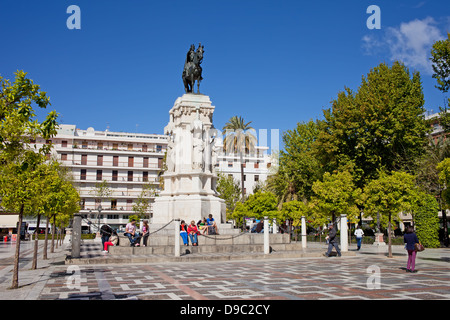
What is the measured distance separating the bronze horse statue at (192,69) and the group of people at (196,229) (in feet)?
27.0

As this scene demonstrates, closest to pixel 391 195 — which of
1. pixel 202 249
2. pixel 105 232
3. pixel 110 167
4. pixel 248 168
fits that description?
pixel 202 249

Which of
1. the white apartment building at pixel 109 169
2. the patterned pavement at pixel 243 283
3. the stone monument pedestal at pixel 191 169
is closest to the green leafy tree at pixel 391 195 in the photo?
the patterned pavement at pixel 243 283

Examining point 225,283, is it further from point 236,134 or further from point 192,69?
point 236,134

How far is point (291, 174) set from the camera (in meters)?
45.8

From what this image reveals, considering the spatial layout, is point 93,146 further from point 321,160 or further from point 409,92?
point 409,92

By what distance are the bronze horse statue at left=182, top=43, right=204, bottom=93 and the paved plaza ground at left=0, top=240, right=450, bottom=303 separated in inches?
511

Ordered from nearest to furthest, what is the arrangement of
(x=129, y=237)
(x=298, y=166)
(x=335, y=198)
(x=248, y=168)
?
1. (x=129, y=237)
2. (x=335, y=198)
3. (x=298, y=166)
4. (x=248, y=168)

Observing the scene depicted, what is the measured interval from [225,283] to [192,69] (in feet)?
53.9

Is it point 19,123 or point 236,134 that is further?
point 236,134

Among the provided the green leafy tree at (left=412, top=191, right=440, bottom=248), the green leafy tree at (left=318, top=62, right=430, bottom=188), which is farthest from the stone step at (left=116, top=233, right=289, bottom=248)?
the green leafy tree at (left=318, top=62, right=430, bottom=188)

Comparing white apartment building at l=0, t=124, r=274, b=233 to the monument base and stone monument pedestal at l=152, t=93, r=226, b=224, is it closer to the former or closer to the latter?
stone monument pedestal at l=152, t=93, r=226, b=224

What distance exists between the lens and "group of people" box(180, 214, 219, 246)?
1817 cm

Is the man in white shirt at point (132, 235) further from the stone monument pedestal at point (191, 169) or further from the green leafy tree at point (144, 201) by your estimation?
the green leafy tree at point (144, 201)

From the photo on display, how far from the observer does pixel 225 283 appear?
32.8 feet
